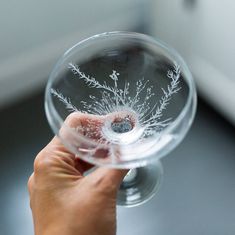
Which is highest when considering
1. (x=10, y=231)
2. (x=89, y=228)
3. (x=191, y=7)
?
(x=191, y=7)

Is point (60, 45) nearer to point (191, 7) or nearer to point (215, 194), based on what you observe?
point (191, 7)

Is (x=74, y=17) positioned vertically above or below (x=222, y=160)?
above

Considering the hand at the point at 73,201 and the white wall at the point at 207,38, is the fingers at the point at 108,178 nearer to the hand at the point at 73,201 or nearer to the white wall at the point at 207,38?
the hand at the point at 73,201

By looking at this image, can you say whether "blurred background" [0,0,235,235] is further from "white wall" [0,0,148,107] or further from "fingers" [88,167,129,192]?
"fingers" [88,167,129,192]

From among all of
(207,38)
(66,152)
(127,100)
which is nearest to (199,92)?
(207,38)

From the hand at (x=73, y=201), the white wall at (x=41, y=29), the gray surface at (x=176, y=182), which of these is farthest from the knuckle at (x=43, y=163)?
the white wall at (x=41, y=29)

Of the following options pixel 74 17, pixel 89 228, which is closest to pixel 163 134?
pixel 89 228

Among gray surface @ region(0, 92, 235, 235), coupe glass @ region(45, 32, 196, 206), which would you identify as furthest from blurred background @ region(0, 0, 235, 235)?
coupe glass @ region(45, 32, 196, 206)
